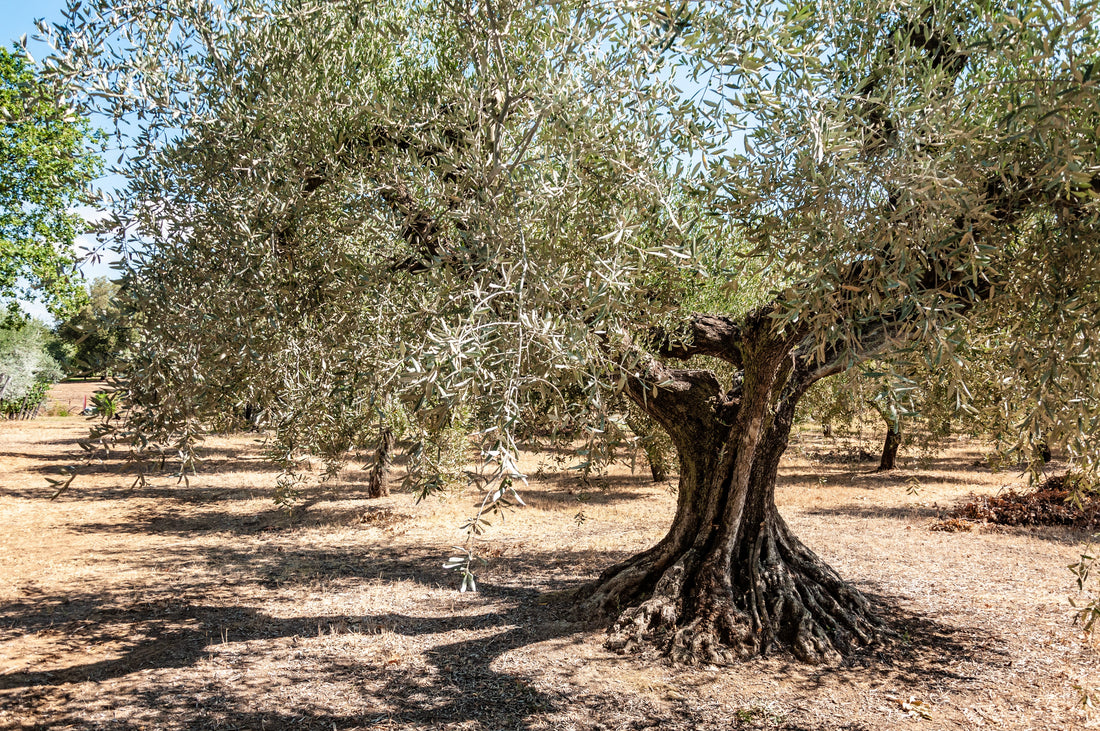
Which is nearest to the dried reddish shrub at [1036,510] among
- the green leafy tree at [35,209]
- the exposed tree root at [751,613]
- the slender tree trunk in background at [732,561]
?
the exposed tree root at [751,613]

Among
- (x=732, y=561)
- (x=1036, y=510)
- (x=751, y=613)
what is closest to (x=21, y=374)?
(x=732, y=561)

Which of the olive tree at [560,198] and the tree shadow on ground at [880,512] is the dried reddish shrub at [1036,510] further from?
the olive tree at [560,198]

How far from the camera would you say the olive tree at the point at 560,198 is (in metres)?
4.01

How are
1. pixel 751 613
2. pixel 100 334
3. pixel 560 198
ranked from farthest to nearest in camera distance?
pixel 751 613
pixel 560 198
pixel 100 334

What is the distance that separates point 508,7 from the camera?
4480mm

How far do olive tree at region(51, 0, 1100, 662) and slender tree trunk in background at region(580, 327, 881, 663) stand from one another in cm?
44

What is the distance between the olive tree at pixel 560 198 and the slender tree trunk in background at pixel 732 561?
44 centimetres

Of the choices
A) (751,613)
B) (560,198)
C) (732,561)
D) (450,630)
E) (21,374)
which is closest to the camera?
(560,198)

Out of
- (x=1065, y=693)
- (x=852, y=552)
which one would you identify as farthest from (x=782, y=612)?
(x=852, y=552)

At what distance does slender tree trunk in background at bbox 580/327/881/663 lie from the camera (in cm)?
785

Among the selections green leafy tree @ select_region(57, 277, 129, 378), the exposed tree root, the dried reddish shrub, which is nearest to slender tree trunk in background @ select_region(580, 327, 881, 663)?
the exposed tree root

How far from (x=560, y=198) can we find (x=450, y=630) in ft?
21.1

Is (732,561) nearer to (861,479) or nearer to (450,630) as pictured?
(450,630)

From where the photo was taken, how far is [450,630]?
9.09 metres
